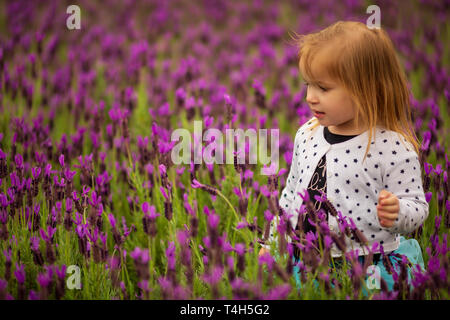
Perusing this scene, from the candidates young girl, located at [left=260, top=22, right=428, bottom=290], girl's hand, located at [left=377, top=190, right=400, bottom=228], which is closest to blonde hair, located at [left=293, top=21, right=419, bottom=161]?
young girl, located at [left=260, top=22, right=428, bottom=290]

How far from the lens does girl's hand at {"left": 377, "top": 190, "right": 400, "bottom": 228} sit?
1.44 m

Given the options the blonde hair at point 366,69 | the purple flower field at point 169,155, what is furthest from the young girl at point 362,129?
the purple flower field at point 169,155

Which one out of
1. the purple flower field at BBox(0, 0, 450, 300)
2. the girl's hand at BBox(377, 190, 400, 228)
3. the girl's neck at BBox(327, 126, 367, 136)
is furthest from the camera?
the girl's neck at BBox(327, 126, 367, 136)

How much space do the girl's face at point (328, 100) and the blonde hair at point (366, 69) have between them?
0.8 inches

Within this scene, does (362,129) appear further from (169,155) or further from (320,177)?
(169,155)

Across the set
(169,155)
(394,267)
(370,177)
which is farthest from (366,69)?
(169,155)

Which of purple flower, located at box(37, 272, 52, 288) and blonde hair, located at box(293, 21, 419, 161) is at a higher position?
blonde hair, located at box(293, 21, 419, 161)

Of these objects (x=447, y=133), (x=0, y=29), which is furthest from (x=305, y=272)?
(x=0, y=29)

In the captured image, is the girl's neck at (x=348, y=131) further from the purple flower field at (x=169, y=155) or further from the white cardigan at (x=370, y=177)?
the purple flower field at (x=169, y=155)

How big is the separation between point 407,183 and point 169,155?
1000mm

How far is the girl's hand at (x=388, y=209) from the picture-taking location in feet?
4.73

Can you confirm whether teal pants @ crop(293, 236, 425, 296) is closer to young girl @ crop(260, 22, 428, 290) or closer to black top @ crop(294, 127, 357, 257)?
young girl @ crop(260, 22, 428, 290)

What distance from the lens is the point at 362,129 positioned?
1743 millimetres
